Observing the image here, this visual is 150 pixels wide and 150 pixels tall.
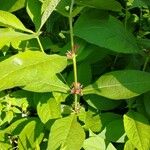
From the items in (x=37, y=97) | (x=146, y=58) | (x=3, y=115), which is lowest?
(x=3, y=115)

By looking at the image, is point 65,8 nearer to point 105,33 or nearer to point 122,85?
point 105,33

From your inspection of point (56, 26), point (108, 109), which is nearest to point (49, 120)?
point (108, 109)

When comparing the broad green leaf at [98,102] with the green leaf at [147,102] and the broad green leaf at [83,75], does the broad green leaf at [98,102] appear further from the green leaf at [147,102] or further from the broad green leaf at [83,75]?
the green leaf at [147,102]

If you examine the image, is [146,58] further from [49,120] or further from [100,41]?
[49,120]

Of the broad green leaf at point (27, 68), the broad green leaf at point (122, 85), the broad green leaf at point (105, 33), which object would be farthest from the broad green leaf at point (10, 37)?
the broad green leaf at point (122, 85)

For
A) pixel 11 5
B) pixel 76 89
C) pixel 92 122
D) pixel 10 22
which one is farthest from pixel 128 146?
pixel 11 5

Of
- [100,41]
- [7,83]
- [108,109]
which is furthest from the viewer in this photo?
[108,109]

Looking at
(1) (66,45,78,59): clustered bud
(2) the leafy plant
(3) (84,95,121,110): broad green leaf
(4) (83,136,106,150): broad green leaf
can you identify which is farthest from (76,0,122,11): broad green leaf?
(4) (83,136,106,150): broad green leaf
